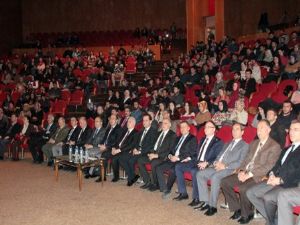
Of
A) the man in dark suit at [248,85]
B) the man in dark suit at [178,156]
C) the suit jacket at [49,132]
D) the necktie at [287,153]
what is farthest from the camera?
the man in dark suit at [248,85]

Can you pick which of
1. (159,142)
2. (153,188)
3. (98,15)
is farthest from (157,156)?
(98,15)

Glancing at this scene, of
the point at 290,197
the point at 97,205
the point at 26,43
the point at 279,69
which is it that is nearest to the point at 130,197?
the point at 97,205

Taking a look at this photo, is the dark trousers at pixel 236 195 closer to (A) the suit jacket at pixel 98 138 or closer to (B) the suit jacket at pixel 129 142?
(B) the suit jacket at pixel 129 142

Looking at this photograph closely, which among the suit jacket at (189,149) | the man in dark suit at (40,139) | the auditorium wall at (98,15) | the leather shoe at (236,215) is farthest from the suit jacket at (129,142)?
the auditorium wall at (98,15)

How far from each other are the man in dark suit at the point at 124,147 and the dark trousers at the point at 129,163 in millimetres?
36

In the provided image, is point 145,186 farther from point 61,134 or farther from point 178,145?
point 61,134

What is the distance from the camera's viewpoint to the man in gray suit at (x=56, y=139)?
1021 centimetres

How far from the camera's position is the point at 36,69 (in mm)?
18641

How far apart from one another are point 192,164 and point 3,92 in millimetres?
11601

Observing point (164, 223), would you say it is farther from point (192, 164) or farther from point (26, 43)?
point (26, 43)

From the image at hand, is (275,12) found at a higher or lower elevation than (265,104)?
higher

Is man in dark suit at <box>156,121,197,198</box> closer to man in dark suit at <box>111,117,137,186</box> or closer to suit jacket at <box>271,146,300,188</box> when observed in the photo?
man in dark suit at <box>111,117,137,186</box>

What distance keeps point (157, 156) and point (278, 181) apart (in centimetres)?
274

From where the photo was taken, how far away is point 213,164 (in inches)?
258
